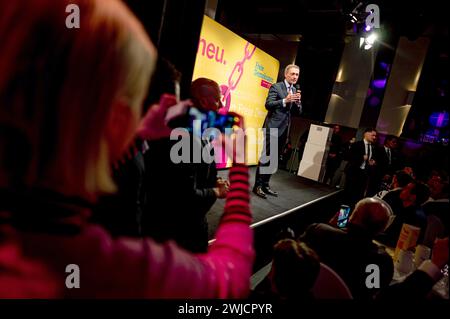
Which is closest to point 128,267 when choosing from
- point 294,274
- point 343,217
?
point 294,274

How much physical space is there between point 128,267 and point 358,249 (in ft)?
4.82

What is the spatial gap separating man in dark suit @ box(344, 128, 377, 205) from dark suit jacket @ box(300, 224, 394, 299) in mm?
3863

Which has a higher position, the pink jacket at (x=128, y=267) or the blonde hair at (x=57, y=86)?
the blonde hair at (x=57, y=86)

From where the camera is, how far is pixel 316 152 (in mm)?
6297

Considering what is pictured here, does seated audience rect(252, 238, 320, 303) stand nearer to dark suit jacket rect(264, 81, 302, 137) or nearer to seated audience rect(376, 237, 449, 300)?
seated audience rect(376, 237, 449, 300)

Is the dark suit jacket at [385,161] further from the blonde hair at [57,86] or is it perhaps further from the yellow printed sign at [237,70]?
the blonde hair at [57,86]

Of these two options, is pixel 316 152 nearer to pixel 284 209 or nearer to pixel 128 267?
pixel 284 209

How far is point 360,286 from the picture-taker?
1.61 m

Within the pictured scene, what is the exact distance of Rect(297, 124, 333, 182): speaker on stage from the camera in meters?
6.22

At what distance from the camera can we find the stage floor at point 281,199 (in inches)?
114

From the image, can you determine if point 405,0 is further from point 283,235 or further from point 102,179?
point 102,179

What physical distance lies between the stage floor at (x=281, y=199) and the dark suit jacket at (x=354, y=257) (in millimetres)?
968

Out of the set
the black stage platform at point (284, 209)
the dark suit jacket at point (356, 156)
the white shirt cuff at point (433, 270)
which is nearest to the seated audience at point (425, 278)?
the white shirt cuff at point (433, 270)
